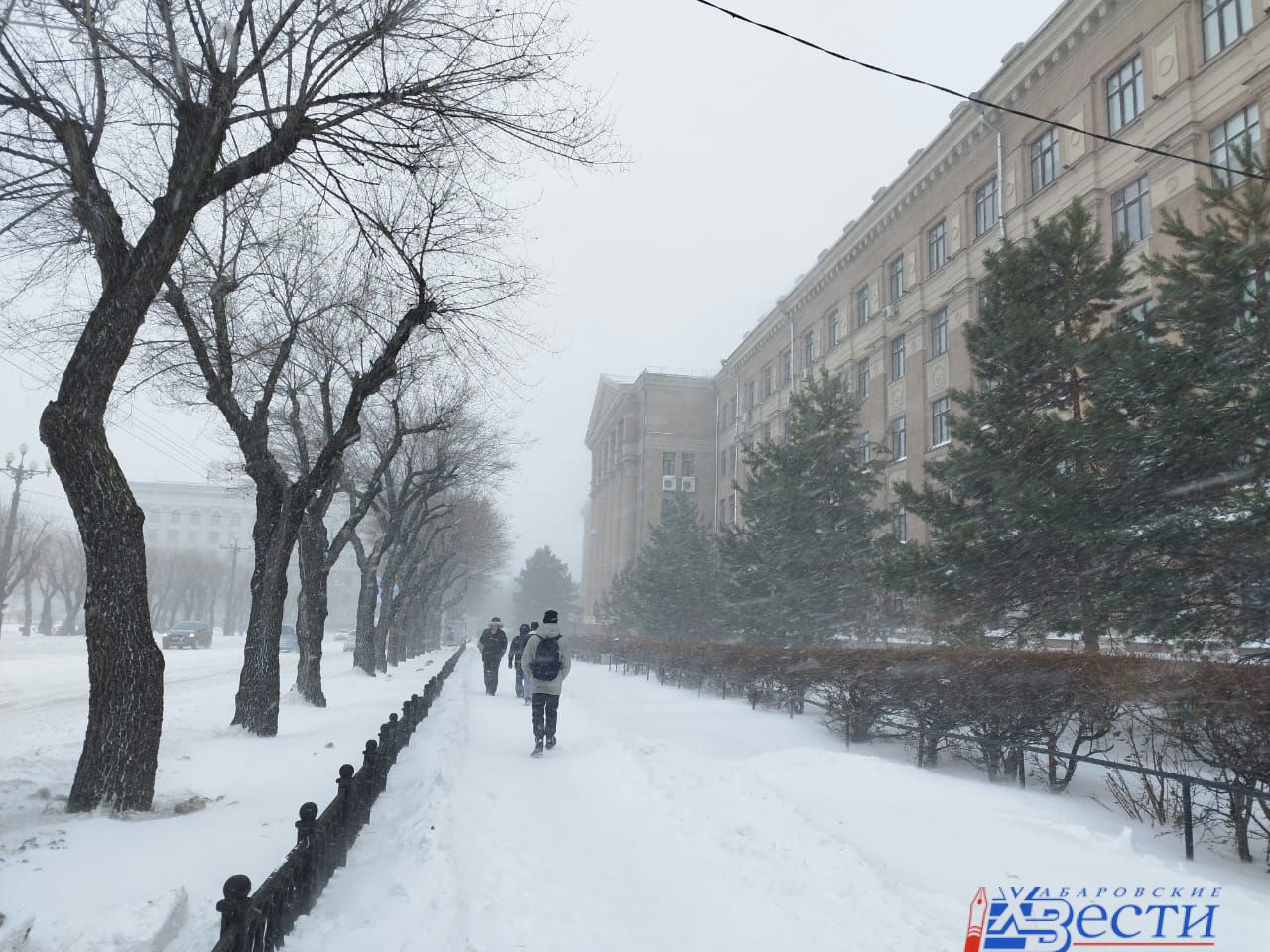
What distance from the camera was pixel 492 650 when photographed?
65.5ft

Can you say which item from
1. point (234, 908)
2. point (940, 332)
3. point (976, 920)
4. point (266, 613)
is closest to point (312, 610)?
point (266, 613)

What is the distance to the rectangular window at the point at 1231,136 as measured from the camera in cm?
1772

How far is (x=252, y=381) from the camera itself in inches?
638

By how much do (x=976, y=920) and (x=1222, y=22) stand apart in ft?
73.2

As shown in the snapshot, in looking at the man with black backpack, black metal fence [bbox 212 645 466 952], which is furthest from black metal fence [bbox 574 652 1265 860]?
black metal fence [bbox 212 645 466 952]

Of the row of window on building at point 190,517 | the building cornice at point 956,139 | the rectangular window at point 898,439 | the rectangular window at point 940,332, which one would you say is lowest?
the rectangular window at point 898,439


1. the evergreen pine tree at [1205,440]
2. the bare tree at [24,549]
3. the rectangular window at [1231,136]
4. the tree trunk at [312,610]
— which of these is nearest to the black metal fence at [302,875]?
the tree trunk at [312,610]

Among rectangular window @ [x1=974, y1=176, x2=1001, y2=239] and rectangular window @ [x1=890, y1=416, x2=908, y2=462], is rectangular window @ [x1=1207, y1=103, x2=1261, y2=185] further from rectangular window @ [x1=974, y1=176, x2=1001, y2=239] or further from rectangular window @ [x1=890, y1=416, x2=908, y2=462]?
rectangular window @ [x1=890, y1=416, x2=908, y2=462]

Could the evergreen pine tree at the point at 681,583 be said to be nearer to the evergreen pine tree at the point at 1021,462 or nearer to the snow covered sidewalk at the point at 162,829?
the evergreen pine tree at the point at 1021,462

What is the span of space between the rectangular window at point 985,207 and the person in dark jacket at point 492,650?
20408 millimetres

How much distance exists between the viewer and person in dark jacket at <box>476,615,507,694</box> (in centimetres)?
2002

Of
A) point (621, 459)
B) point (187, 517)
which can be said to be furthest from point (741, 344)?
point (187, 517)

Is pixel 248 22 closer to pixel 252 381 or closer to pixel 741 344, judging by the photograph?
pixel 252 381

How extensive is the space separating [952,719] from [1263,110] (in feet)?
51.8
